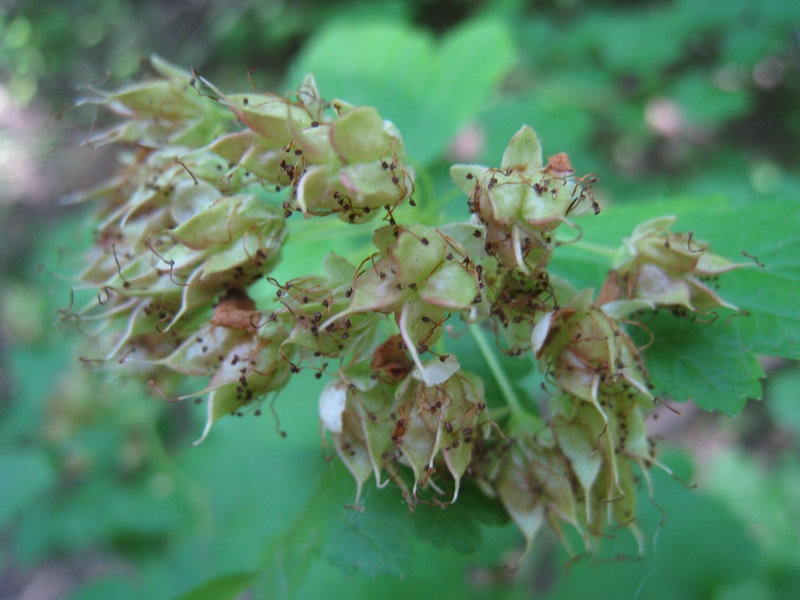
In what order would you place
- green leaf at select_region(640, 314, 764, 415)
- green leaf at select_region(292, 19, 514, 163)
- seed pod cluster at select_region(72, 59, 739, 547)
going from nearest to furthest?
seed pod cluster at select_region(72, 59, 739, 547) < green leaf at select_region(640, 314, 764, 415) < green leaf at select_region(292, 19, 514, 163)

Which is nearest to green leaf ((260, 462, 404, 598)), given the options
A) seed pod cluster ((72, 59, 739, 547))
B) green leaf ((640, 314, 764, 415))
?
seed pod cluster ((72, 59, 739, 547))

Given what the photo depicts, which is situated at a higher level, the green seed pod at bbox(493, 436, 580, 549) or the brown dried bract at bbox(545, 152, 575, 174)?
the brown dried bract at bbox(545, 152, 575, 174)

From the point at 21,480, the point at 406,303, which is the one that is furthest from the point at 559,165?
the point at 21,480

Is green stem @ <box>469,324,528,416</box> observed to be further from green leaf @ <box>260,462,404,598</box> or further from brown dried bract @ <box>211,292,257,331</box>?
brown dried bract @ <box>211,292,257,331</box>

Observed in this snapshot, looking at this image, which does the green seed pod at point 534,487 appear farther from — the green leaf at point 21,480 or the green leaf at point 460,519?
the green leaf at point 21,480

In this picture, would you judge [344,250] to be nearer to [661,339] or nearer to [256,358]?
[256,358]

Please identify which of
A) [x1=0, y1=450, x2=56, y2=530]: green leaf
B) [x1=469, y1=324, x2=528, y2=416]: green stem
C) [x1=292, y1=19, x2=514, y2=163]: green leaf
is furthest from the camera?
[x1=0, y1=450, x2=56, y2=530]: green leaf

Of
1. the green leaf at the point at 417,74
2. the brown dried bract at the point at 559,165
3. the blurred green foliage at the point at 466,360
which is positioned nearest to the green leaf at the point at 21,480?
the blurred green foliage at the point at 466,360
